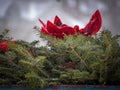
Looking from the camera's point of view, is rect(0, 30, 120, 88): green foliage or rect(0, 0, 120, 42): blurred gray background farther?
rect(0, 0, 120, 42): blurred gray background

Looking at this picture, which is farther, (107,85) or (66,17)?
(66,17)

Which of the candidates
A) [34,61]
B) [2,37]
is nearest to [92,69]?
[34,61]

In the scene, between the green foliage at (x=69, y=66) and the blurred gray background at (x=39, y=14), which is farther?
the blurred gray background at (x=39, y=14)

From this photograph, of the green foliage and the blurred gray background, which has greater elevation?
the blurred gray background

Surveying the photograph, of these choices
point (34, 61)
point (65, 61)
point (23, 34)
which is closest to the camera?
point (34, 61)

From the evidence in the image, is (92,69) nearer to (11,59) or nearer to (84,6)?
(11,59)

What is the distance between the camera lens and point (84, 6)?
1.75m

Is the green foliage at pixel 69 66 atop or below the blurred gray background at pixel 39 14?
below

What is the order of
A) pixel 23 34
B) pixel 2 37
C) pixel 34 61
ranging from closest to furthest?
pixel 34 61
pixel 2 37
pixel 23 34

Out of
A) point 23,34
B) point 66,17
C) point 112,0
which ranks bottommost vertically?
point 23,34

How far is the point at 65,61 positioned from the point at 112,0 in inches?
41.1

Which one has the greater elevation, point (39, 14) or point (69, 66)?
point (39, 14)

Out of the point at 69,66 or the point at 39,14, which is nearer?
the point at 69,66

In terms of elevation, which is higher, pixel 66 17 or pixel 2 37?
pixel 66 17
